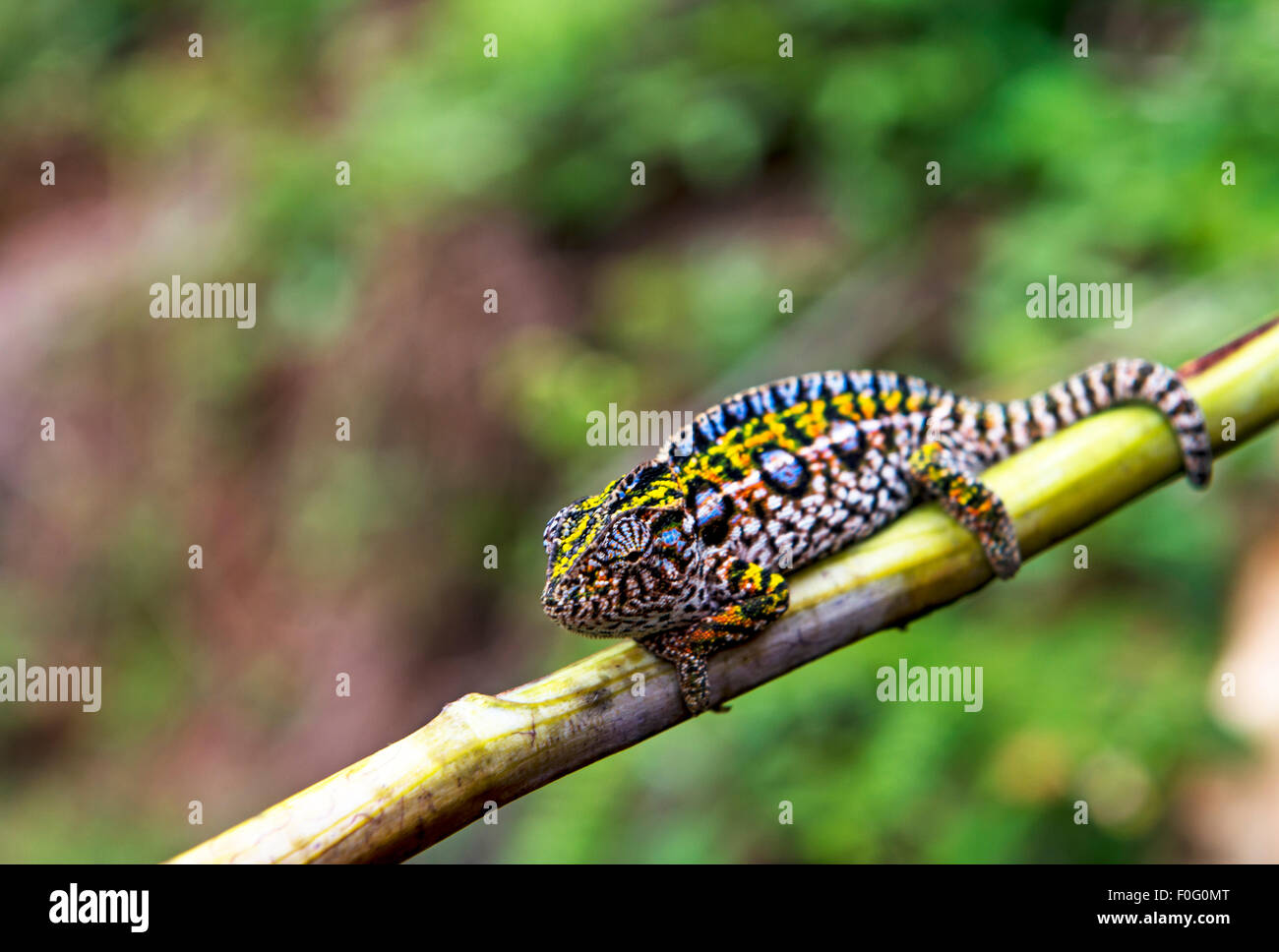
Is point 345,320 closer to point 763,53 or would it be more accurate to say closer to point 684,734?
point 763,53

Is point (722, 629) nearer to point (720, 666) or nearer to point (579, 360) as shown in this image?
point (720, 666)

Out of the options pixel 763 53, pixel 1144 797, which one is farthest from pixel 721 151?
pixel 1144 797

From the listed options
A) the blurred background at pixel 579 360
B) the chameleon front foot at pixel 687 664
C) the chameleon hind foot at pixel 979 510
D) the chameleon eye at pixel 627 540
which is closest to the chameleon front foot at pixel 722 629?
the chameleon front foot at pixel 687 664

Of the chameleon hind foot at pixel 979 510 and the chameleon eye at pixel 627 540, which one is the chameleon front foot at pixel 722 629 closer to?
the chameleon eye at pixel 627 540

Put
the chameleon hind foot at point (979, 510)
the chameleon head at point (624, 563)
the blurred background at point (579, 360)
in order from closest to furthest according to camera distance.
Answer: the chameleon head at point (624, 563) < the chameleon hind foot at point (979, 510) < the blurred background at point (579, 360)

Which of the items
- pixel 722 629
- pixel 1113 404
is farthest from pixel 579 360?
pixel 722 629

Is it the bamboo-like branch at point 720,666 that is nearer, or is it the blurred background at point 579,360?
the bamboo-like branch at point 720,666
